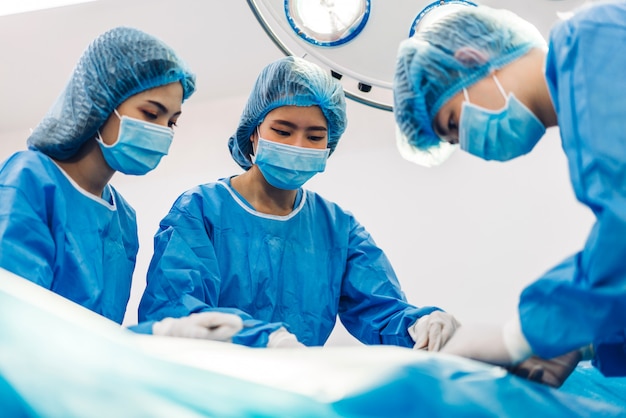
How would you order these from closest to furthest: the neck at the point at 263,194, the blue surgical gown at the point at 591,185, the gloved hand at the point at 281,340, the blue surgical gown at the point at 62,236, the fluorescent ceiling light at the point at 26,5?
the blue surgical gown at the point at 591,185 → the gloved hand at the point at 281,340 → the blue surgical gown at the point at 62,236 → the neck at the point at 263,194 → the fluorescent ceiling light at the point at 26,5

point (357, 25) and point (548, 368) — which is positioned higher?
point (357, 25)

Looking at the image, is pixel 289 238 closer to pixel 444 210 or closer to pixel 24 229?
pixel 24 229

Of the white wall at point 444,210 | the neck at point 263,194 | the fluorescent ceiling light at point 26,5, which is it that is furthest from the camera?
the fluorescent ceiling light at point 26,5

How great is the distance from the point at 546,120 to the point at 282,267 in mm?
889

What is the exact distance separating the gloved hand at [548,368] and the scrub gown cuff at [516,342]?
→ 1.4 inches

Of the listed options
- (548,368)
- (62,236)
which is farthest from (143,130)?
(548,368)

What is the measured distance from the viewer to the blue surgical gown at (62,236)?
5.28ft

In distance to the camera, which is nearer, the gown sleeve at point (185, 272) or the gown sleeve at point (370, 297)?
the gown sleeve at point (185, 272)

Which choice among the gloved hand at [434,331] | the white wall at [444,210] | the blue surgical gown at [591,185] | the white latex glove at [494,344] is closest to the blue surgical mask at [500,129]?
the blue surgical gown at [591,185]

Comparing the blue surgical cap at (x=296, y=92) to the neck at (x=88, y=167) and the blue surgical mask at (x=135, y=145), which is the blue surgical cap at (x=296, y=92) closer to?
the blue surgical mask at (x=135, y=145)

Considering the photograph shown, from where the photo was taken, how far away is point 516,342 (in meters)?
1.24

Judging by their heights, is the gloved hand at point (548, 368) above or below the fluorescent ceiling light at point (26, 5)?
below

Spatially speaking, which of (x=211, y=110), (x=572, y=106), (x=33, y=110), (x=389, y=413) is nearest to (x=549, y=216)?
(x=211, y=110)

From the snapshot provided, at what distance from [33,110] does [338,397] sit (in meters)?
2.60
